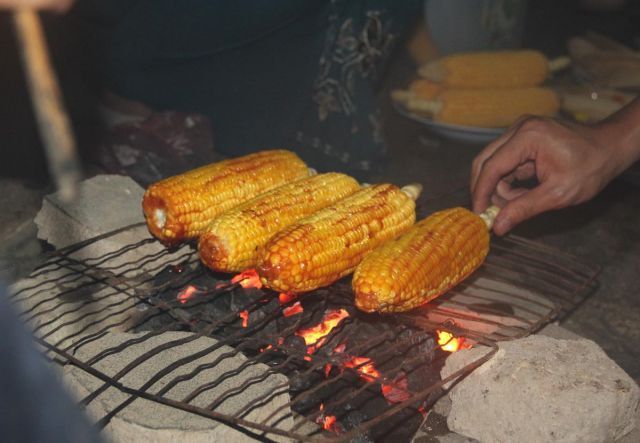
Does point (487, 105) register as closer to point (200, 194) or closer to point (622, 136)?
point (622, 136)

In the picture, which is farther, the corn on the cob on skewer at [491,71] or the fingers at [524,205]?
the corn on the cob on skewer at [491,71]

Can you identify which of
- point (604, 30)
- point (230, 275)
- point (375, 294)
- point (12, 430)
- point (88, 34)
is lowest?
point (604, 30)

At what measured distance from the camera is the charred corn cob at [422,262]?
90.7 inches

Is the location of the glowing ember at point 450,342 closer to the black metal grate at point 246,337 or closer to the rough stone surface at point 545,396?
the black metal grate at point 246,337

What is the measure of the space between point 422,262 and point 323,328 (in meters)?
0.51

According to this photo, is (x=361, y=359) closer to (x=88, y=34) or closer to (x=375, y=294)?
(x=375, y=294)

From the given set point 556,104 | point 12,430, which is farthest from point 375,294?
point 556,104

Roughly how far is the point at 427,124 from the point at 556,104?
1.06 m

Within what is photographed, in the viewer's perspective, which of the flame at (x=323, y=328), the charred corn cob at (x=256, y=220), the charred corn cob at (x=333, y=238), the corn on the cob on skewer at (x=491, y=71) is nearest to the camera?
the charred corn cob at (x=333, y=238)

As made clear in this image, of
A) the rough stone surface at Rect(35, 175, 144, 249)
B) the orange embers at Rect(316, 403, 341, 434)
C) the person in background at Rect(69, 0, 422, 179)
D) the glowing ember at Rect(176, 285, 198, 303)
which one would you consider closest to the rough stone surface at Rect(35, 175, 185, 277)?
the rough stone surface at Rect(35, 175, 144, 249)

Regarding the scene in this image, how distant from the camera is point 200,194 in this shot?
9.10 feet

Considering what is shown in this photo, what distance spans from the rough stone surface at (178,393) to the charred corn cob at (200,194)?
43 cm

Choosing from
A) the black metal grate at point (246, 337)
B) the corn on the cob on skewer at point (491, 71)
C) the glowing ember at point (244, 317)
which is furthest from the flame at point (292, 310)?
the corn on the cob on skewer at point (491, 71)

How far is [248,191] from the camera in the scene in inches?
115
